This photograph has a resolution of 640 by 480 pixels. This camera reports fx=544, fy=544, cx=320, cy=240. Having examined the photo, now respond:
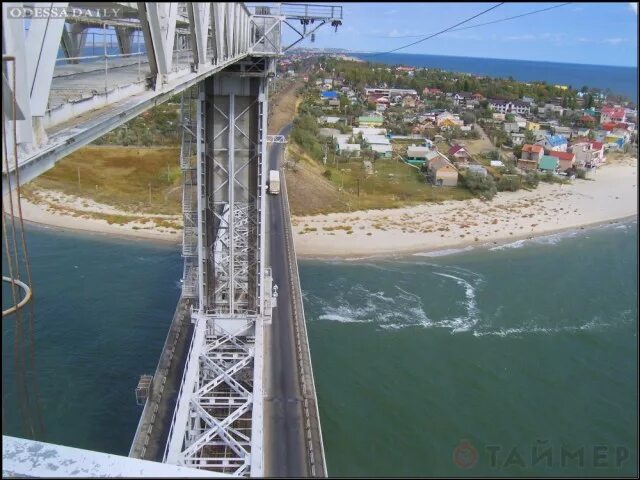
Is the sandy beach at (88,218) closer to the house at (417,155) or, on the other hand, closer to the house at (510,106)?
the house at (417,155)

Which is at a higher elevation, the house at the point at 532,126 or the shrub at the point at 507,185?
the house at the point at 532,126

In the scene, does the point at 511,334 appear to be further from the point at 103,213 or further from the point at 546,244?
the point at 103,213

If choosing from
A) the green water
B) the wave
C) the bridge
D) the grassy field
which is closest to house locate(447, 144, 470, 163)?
the wave

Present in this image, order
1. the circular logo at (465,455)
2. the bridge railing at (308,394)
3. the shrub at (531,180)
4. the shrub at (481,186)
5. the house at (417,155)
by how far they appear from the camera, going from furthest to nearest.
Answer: the house at (417,155), the shrub at (531,180), the shrub at (481,186), the circular logo at (465,455), the bridge railing at (308,394)

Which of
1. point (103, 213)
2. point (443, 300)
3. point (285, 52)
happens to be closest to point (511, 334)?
point (443, 300)

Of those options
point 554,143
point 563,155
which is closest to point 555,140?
point 554,143

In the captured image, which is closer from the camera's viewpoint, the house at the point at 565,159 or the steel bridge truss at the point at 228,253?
the steel bridge truss at the point at 228,253

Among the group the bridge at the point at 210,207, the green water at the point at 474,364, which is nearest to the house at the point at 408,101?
the green water at the point at 474,364

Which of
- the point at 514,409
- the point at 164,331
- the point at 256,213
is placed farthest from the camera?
the point at 164,331
